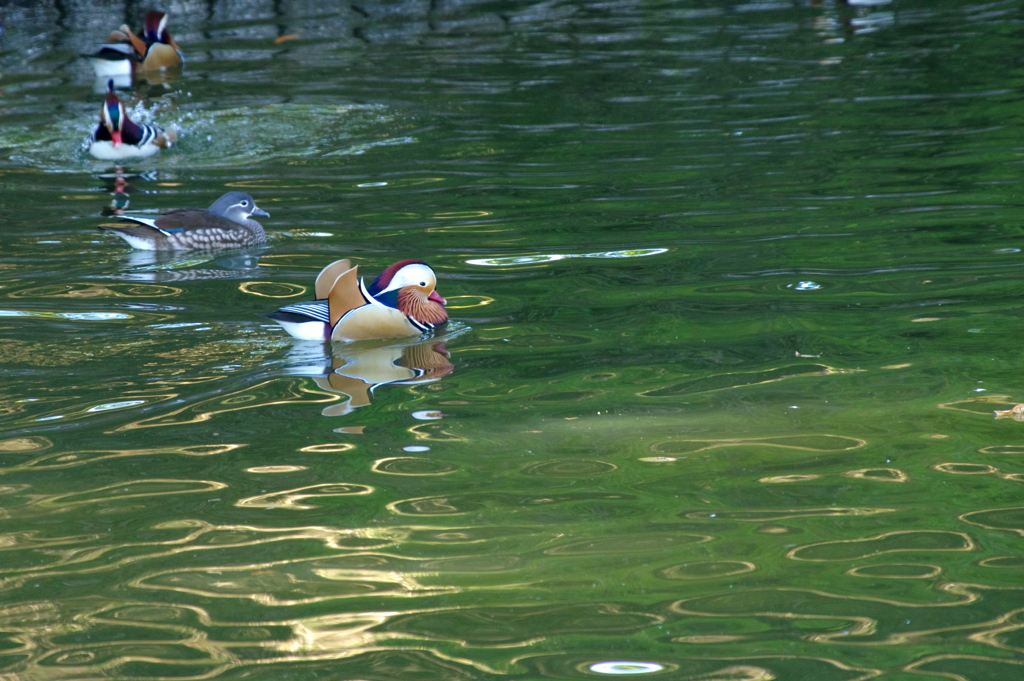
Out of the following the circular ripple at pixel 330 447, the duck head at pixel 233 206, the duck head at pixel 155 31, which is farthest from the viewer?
the duck head at pixel 155 31

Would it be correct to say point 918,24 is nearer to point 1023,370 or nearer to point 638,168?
point 638,168

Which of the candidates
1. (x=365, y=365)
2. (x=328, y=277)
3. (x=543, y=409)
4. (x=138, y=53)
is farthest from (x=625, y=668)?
(x=138, y=53)

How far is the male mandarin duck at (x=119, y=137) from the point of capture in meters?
12.6

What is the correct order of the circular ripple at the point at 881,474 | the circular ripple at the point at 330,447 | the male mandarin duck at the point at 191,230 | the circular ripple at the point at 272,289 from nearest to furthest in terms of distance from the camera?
the circular ripple at the point at 881,474 < the circular ripple at the point at 330,447 < the circular ripple at the point at 272,289 < the male mandarin duck at the point at 191,230

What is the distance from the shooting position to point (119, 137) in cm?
1276

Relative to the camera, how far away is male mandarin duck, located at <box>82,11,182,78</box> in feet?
58.5

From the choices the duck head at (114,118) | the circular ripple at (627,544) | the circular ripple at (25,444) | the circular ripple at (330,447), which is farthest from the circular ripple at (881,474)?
the duck head at (114,118)

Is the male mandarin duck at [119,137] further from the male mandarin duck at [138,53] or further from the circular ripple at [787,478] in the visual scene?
the circular ripple at [787,478]

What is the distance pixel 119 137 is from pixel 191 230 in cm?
374

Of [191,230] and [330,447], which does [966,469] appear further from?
[191,230]

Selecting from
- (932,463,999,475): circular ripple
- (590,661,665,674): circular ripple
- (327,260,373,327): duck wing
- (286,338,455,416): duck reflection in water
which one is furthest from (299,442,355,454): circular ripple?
(932,463,999,475): circular ripple

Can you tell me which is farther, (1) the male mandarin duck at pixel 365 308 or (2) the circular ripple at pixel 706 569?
(1) the male mandarin duck at pixel 365 308

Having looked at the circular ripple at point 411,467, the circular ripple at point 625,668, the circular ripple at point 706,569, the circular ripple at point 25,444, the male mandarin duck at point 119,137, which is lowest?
the circular ripple at point 625,668

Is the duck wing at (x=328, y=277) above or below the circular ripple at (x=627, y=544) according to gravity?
above
